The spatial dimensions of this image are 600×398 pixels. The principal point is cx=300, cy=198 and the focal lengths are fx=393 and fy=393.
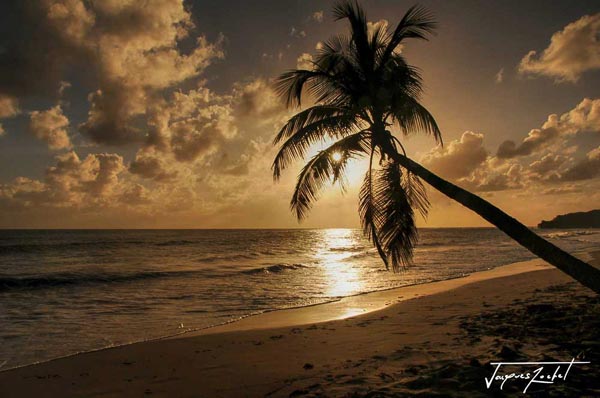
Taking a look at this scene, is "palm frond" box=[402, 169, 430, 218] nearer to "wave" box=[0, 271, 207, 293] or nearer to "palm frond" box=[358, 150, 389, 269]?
"palm frond" box=[358, 150, 389, 269]

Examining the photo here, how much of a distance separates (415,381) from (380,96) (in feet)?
16.6

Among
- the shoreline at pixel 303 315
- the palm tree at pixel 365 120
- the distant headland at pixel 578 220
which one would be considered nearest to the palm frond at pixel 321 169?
the palm tree at pixel 365 120

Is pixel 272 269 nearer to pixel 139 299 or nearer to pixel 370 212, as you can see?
pixel 139 299

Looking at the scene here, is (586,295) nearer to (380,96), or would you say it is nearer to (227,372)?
(380,96)

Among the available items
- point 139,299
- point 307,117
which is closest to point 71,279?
point 139,299


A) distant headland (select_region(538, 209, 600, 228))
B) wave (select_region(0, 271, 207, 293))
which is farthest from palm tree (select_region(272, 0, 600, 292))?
distant headland (select_region(538, 209, 600, 228))

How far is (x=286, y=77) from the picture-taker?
8.82m

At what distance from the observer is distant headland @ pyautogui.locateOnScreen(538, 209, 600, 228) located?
161 meters

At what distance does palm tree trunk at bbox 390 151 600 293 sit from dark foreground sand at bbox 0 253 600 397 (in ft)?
3.69

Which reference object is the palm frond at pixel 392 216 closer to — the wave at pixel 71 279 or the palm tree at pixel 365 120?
the palm tree at pixel 365 120

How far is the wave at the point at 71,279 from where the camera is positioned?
69.3 ft

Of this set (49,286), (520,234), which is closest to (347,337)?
(520,234)

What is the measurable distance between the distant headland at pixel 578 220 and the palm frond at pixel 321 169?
191461 mm

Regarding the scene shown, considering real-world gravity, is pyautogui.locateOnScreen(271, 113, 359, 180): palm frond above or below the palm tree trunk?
above
